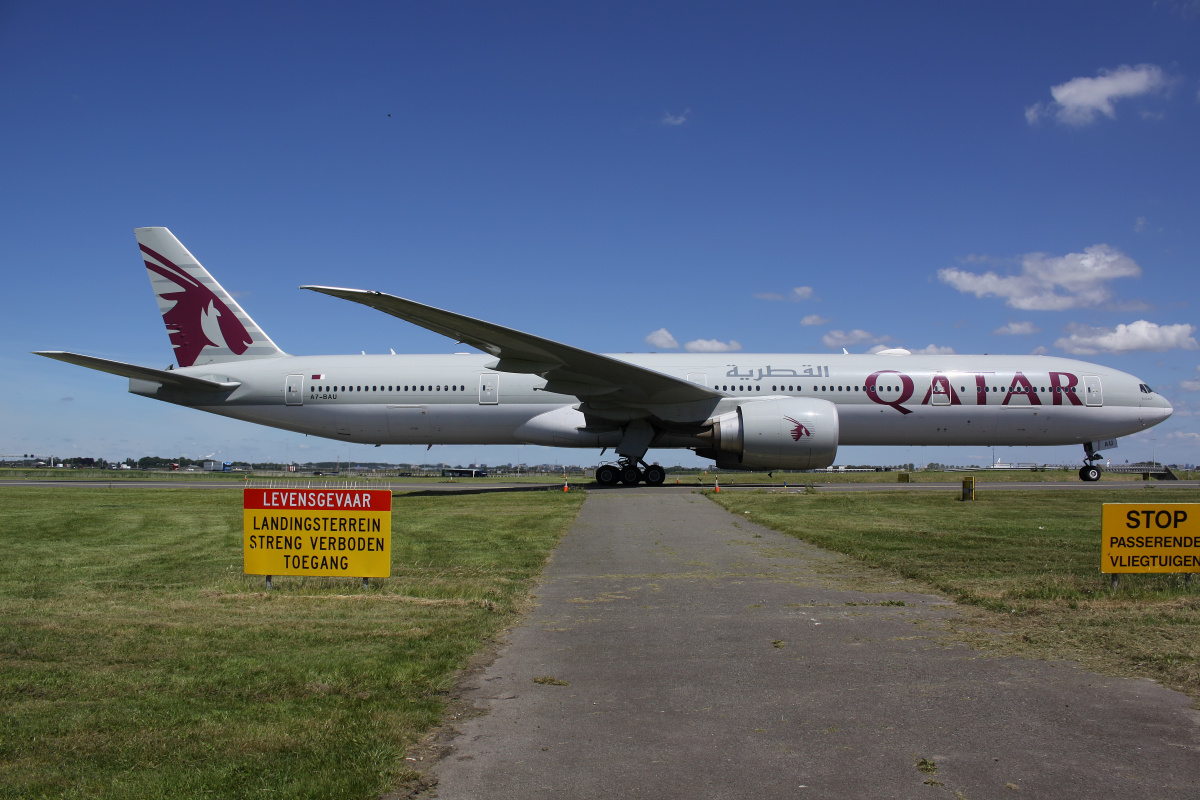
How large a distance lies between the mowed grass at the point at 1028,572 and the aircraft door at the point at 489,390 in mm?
8947

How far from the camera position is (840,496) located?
20031 millimetres

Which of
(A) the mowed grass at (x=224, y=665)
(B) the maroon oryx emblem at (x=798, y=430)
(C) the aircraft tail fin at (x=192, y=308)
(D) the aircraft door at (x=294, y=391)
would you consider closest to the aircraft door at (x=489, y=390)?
(D) the aircraft door at (x=294, y=391)

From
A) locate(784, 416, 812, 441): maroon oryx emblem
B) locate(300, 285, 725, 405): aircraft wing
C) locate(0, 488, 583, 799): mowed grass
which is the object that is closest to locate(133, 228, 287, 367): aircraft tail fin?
locate(300, 285, 725, 405): aircraft wing

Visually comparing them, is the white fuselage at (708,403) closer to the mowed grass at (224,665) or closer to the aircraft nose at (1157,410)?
the aircraft nose at (1157,410)

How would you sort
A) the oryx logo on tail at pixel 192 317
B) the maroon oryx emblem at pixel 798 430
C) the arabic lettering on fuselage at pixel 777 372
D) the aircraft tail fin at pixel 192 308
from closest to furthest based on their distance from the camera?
1. the maroon oryx emblem at pixel 798 430
2. the arabic lettering on fuselage at pixel 777 372
3. the aircraft tail fin at pixel 192 308
4. the oryx logo on tail at pixel 192 317

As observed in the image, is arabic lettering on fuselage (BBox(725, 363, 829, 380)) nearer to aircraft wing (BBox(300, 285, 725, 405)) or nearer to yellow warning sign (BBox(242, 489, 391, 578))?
aircraft wing (BBox(300, 285, 725, 405))

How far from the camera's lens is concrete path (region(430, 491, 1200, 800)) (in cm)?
335

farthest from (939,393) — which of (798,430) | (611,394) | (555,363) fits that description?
(555,363)

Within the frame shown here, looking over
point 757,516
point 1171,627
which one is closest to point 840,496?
point 757,516

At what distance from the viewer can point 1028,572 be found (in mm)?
8680

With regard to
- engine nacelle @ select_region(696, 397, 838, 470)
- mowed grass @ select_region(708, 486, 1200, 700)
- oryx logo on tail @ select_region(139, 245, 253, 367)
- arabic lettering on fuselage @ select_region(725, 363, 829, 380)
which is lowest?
mowed grass @ select_region(708, 486, 1200, 700)

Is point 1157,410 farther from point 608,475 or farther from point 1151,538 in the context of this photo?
point 1151,538

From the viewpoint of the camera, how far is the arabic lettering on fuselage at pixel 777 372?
24.2 metres

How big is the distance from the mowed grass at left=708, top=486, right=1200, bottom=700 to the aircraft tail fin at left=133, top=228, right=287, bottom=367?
1725 centimetres
